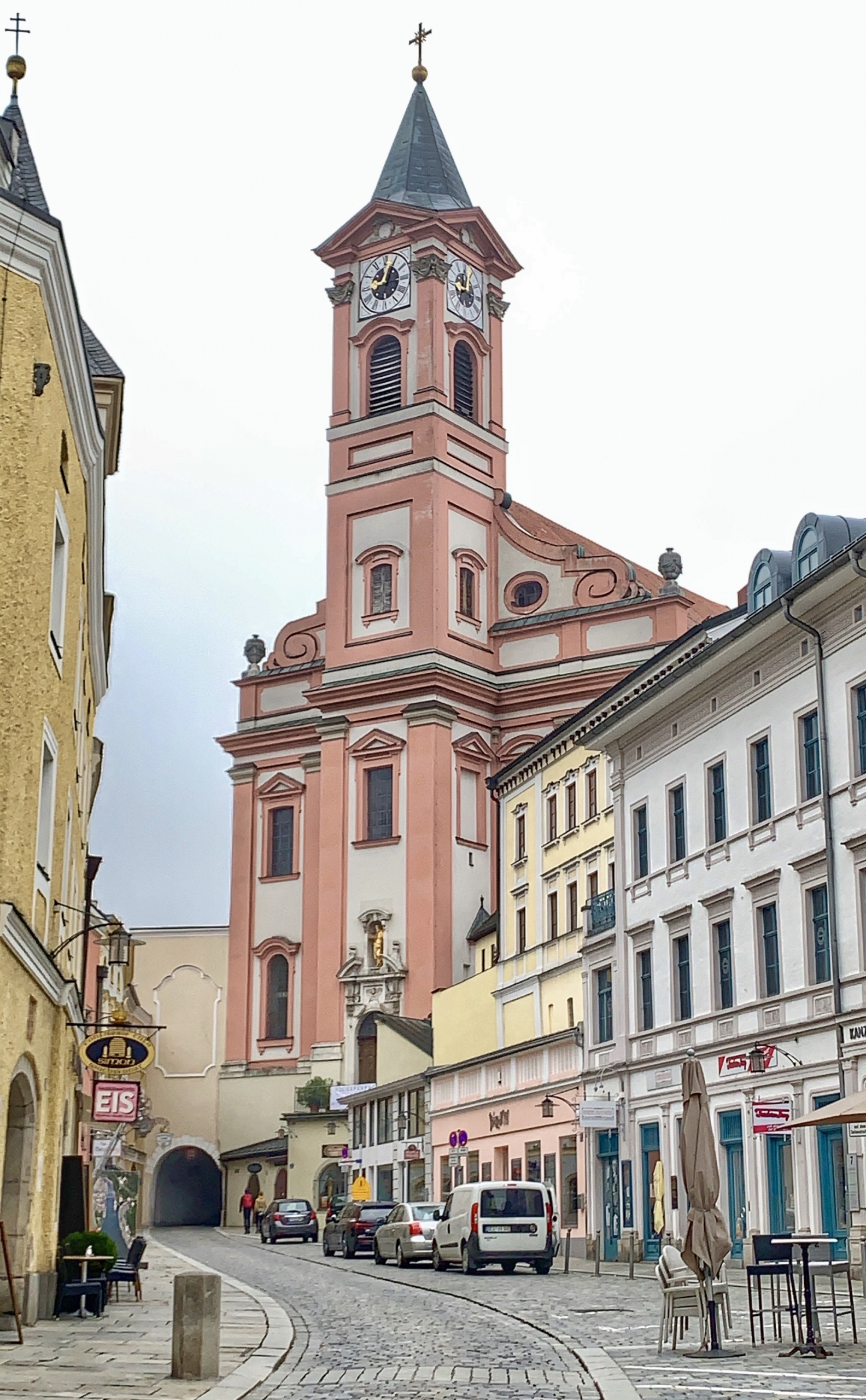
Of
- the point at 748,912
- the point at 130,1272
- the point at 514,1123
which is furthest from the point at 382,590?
the point at 130,1272

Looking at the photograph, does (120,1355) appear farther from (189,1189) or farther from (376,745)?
(189,1189)

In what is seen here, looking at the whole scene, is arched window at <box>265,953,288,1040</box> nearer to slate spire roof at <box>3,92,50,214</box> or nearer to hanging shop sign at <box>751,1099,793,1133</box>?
hanging shop sign at <box>751,1099,793,1133</box>

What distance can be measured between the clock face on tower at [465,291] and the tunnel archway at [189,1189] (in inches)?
1337

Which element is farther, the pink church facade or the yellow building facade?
the pink church facade

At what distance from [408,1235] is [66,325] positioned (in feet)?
70.2

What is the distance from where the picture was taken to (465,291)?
68.7 metres

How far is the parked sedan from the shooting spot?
114 ft

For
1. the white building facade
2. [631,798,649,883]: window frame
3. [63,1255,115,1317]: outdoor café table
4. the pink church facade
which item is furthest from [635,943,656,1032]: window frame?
the pink church facade

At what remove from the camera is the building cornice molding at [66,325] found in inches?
683

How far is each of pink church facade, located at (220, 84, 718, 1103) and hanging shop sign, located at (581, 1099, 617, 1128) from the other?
89.6 feet

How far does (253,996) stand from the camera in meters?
67.9

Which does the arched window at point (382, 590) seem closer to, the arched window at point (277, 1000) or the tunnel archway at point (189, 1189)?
the arched window at point (277, 1000)

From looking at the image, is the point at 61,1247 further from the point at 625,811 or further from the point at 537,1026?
the point at 537,1026

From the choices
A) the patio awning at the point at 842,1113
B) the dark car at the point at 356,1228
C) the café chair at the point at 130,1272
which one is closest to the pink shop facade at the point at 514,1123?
the dark car at the point at 356,1228
